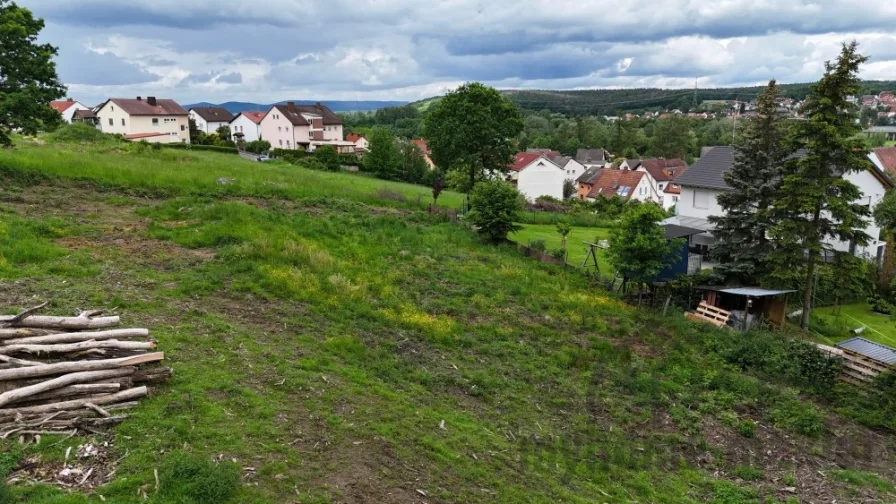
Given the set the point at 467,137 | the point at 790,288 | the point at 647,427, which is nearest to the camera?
the point at 647,427

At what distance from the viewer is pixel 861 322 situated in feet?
68.7

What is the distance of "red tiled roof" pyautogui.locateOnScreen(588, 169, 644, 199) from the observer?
2483 inches

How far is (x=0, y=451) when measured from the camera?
6.51m

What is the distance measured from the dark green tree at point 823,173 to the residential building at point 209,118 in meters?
83.6

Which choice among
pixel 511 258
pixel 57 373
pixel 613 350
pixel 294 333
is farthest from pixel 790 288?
pixel 57 373

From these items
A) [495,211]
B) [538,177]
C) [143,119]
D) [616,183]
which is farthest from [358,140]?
[495,211]

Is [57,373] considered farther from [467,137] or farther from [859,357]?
[467,137]

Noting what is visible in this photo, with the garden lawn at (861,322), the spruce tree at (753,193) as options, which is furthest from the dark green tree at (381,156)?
the garden lawn at (861,322)

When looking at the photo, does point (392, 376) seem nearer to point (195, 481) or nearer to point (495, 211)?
point (195, 481)

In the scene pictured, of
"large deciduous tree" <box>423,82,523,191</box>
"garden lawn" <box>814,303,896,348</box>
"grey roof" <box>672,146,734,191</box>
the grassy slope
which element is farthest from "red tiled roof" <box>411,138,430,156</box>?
"garden lawn" <box>814,303,896,348</box>

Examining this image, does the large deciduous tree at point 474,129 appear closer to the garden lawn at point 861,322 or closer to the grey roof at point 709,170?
the grey roof at point 709,170

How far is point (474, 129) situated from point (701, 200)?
49.9ft

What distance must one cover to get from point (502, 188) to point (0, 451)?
71.6 ft

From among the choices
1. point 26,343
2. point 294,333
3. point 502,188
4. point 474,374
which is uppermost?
point 502,188
